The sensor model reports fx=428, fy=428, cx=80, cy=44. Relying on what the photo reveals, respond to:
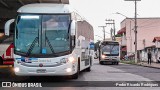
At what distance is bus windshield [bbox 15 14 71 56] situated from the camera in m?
18.5

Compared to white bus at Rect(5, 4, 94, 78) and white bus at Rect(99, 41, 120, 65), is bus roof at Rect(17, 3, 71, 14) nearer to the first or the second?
white bus at Rect(5, 4, 94, 78)

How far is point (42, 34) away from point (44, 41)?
0.34 m

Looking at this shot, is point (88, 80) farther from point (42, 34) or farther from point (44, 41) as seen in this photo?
point (42, 34)

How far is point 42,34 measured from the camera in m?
18.7

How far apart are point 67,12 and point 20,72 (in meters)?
3.40

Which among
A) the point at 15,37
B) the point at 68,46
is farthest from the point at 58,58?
the point at 15,37

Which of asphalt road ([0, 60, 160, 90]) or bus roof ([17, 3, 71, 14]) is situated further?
bus roof ([17, 3, 71, 14])

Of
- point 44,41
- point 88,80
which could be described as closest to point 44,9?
point 44,41

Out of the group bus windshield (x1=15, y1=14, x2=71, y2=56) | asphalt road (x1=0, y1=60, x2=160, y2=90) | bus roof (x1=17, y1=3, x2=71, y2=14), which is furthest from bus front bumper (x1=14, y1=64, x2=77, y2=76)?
bus roof (x1=17, y1=3, x2=71, y2=14)

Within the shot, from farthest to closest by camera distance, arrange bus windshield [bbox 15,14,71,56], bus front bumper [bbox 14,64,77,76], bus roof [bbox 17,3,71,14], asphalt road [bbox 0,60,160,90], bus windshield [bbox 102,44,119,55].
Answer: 1. bus windshield [bbox 102,44,119,55]
2. bus roof [bbox 17,3,71,14]
3. bus windshield [bbox 15,14,71,56]
4. bus front bumper [bbox 14,64,77,76]
5. asphalt road [bbox 0,60,160,90]

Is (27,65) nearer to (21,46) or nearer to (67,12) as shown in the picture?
(21,46)

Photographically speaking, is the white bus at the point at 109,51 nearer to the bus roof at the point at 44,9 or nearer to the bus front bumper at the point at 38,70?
the bus roof at the point at 44,9

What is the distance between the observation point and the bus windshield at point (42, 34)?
18500 millimetres

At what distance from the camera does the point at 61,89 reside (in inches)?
621
